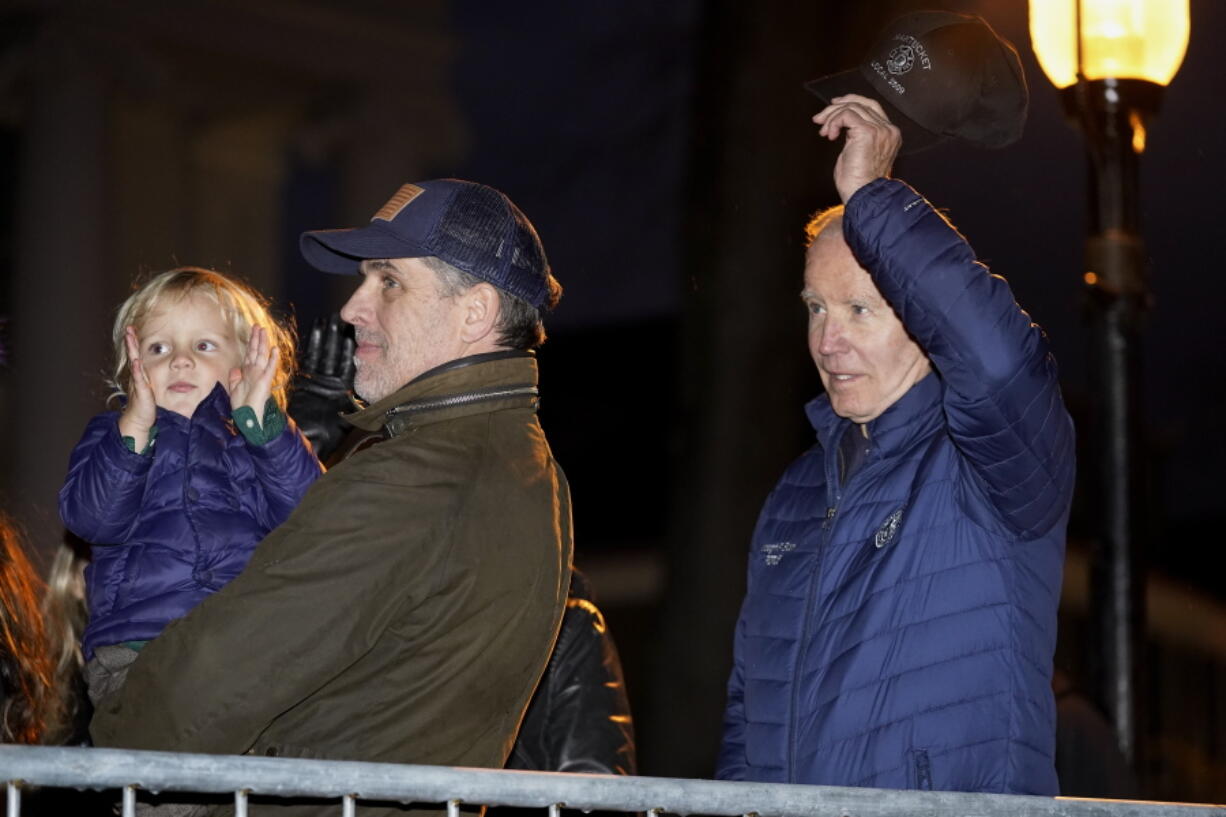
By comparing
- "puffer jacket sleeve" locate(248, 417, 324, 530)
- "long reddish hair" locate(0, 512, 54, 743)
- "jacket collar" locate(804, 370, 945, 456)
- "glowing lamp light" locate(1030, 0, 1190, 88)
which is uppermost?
"glowing lamp light" locate(1030, 0, 1190, 88)

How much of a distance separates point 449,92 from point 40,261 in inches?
258

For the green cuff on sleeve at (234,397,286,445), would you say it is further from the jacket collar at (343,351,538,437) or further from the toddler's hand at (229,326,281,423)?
the jacket collar at (343,351,538,437)

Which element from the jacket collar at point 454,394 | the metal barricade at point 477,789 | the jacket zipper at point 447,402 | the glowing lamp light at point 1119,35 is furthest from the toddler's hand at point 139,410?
the glowing lamp light at point 1119,35

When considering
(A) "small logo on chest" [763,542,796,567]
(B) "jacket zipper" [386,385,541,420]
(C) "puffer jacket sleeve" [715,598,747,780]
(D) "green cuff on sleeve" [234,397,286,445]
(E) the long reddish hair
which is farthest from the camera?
(C) "puffer jacket sleeve" [715,598,747,780]

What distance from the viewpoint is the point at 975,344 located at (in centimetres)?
317

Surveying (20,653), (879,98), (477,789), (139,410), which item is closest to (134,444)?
(139,410)

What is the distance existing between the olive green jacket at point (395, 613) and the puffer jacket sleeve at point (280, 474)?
1.23 feet

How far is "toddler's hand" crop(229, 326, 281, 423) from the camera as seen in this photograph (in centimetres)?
351

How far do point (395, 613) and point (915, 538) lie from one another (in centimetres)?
118

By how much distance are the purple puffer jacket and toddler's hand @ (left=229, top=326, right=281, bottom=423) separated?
0.26 feet

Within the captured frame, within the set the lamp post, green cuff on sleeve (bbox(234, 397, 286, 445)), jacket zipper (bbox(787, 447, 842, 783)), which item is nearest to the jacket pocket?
jacket zipper (bbox(787, 447, 842, 783))

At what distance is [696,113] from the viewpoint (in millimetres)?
8438

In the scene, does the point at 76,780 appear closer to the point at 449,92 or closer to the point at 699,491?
the point at 699,491

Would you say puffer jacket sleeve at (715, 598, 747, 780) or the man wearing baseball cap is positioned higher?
the man wearing baseball cap
